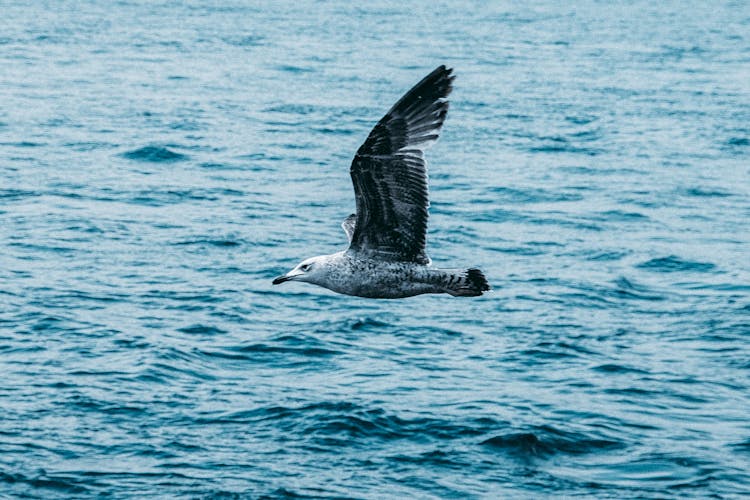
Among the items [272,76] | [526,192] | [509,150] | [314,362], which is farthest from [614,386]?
[272,76]

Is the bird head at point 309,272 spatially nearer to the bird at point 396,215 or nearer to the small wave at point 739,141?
the bird at point 396,215

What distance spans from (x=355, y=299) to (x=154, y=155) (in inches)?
602

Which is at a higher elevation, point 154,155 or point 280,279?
point 280,279

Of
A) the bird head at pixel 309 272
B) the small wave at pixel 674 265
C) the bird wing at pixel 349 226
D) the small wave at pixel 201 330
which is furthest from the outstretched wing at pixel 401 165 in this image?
the small wave at pixel 674 265

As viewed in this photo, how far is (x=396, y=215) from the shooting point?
51.4ft

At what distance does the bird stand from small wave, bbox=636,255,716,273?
2771cm

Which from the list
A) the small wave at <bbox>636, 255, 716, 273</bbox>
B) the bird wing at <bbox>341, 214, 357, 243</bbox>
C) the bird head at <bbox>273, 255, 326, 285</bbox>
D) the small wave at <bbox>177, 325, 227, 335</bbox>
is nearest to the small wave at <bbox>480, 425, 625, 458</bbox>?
the small wave at <bbox>177, 325, 227, 335</bbox>

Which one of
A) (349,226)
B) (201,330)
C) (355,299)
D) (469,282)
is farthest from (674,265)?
(469,282)

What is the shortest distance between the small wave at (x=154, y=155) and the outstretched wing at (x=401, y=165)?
3739 centimetres

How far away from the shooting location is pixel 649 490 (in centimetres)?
3005

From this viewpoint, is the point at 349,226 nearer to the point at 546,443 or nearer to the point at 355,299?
the point at 546,443

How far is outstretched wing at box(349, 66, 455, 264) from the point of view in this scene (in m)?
15.0

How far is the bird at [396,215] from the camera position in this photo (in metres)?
15.0

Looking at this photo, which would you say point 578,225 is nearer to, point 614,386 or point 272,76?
point 614,386
